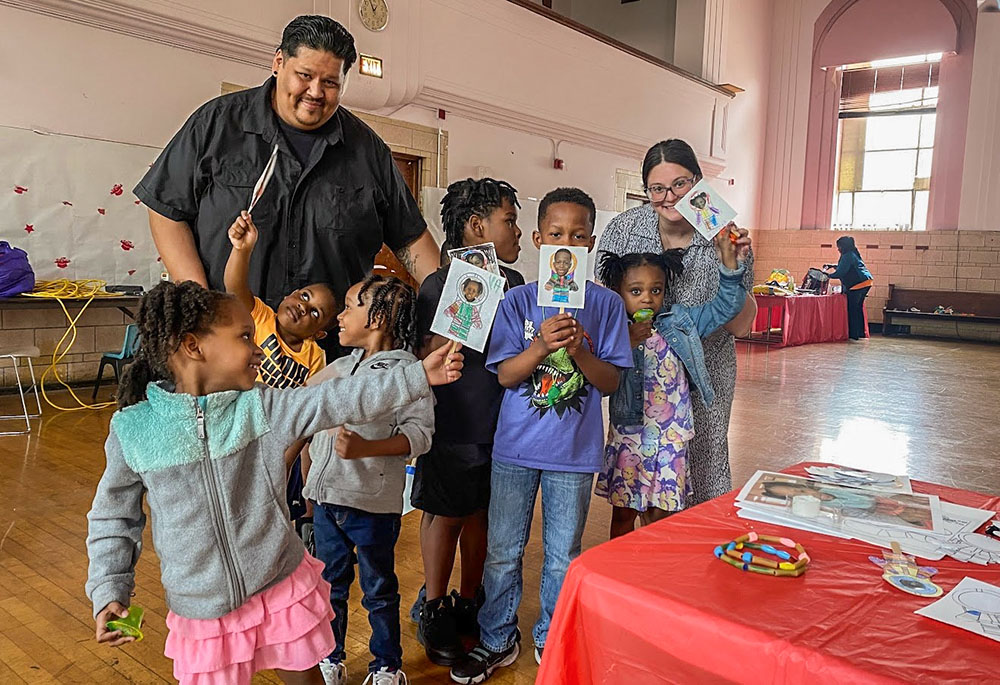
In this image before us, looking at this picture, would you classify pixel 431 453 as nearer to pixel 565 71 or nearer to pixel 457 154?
pixel 457 154

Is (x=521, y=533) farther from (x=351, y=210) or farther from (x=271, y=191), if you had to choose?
(x=271, y=191)

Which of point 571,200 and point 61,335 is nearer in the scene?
point 571,200

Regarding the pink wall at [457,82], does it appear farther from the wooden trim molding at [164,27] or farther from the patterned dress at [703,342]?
the patterned dress at [703,342]

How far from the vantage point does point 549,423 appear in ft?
6.39

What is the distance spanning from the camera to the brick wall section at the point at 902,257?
42.1 feet

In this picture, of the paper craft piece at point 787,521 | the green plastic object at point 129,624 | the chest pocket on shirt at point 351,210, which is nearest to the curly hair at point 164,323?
the green plastic object at point 129,624

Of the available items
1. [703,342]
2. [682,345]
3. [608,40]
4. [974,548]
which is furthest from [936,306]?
[974,548]

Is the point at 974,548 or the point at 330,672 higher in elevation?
the point at 974,548

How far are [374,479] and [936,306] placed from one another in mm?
13504

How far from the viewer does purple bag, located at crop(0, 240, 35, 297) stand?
505 cm

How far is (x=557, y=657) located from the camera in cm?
121

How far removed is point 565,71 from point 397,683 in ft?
29.3

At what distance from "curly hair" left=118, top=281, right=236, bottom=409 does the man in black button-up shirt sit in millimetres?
627

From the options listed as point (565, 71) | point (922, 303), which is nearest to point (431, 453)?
point (565, 71)
